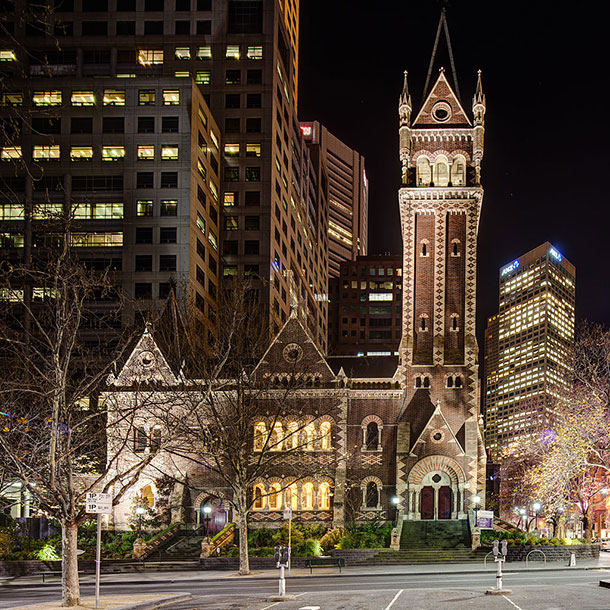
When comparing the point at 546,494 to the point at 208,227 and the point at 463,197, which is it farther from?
the point at 208,227

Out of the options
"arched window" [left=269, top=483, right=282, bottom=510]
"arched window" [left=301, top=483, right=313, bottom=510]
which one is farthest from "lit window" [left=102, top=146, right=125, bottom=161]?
"arched window" [left=301, top=483, right=313, bottom=510]

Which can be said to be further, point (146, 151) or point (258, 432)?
point (146, 151)

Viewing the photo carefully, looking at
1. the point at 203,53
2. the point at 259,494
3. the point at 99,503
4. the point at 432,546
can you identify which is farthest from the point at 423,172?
the point at 203,53

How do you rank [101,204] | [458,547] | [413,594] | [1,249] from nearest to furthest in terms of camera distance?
[413,594] < [458,547] < [1,249] < [101,204]

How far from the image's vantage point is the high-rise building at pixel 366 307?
186125mm

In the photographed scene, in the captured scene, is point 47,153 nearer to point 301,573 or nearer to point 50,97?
point 50,97

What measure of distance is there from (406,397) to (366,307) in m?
129

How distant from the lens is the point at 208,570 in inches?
1694

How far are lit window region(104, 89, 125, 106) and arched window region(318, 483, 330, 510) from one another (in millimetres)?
56153

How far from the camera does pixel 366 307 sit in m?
192

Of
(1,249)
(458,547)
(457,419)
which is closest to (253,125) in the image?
(1,249)

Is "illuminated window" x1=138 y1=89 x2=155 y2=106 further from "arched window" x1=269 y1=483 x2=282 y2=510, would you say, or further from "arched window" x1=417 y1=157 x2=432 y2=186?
"arched window" x1=269 y1=483 x2=282 y2=510

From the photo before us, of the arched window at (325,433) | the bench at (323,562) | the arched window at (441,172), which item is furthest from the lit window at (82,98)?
the bench at (323,562)

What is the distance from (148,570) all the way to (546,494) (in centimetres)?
2227
